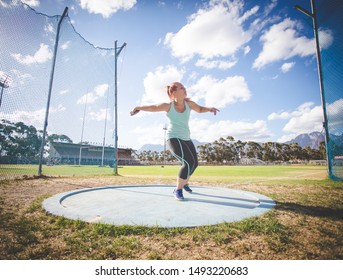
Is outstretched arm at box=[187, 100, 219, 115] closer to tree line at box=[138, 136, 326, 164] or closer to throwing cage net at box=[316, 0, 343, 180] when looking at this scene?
throwing cage net at box=[316, 0, 343, 180]

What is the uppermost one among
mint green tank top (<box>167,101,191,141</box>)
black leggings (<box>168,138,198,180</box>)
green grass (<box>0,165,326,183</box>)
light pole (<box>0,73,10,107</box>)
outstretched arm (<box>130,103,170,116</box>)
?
light pole (<box>0,73,10,107</box>)

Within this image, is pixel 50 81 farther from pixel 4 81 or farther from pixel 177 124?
pixel 177 124

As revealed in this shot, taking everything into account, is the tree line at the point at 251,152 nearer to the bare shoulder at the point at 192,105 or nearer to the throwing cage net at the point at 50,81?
the throwing cage net at the point at 50,81

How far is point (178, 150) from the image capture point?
147 inches

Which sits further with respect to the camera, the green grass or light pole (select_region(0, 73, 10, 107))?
the green grass

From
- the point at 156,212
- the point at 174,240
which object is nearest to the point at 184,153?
the point at 156,212

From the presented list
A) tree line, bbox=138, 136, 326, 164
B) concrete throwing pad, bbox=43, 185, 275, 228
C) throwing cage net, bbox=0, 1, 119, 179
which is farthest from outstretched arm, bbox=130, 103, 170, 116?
tree line, bbox=138, 136, 326, 164

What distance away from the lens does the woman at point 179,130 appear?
3.63 metres

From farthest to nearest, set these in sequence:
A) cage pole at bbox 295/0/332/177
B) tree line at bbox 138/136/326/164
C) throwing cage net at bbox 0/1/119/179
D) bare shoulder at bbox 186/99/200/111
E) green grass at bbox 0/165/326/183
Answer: tree line at bbox 138/136/326/164 < green grass at bbox 0/165/326/183 < cage pole at bbox 295/0/332/177 < throwing cage net at bbox 0/1/119/179 < bare shoulder at bbox 186/99/200/111

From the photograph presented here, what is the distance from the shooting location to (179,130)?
377 centimetres

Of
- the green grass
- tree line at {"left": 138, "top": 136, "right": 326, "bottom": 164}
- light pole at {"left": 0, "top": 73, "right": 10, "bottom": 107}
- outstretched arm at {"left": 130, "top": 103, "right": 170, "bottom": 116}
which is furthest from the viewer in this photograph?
tree line at {"left": 138, "top": 136, "right": 326, "bottom": 164}

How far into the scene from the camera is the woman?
3.63 m

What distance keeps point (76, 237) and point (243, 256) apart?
156 cm

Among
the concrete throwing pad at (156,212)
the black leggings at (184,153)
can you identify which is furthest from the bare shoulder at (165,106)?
the concrete throwing pad at (156,212)
